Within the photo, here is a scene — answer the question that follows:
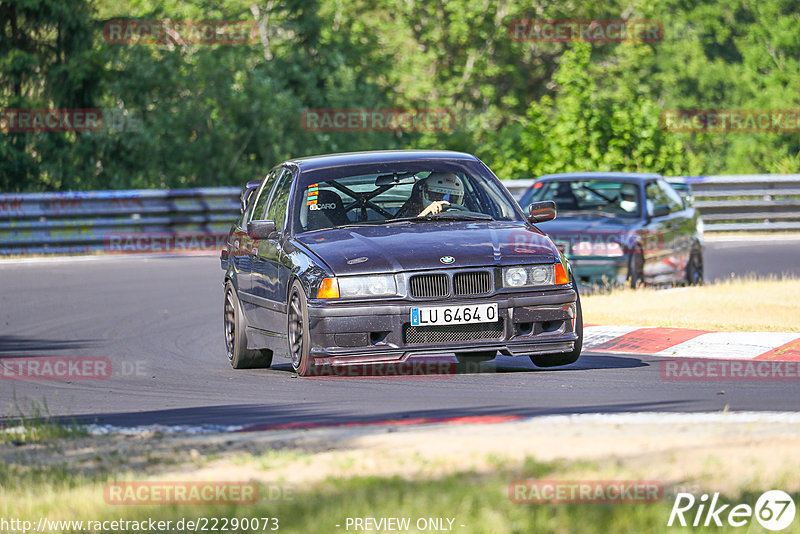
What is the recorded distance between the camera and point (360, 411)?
26.9 feet

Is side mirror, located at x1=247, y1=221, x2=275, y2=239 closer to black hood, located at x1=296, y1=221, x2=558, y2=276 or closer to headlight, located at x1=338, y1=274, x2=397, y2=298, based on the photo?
black hood, located at x1=296, y1=221, x2=558, y2=276

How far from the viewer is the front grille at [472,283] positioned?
9.57m

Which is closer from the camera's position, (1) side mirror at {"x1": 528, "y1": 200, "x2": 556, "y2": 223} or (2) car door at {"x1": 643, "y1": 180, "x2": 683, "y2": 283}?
(1) side mirror at {"x1": 528, "y1": 200, "x2": 556, "y2": 223}

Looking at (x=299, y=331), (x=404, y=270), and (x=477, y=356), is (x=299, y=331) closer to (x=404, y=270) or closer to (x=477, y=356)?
(x=404, y=270)

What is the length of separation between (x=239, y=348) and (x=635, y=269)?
272 inches

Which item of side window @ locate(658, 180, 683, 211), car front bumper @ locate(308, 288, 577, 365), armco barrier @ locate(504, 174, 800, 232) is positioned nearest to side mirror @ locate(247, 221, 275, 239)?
car front bumper @ locate(308, 288, 577, 365)

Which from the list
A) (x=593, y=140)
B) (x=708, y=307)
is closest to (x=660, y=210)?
(x=708, y=307)

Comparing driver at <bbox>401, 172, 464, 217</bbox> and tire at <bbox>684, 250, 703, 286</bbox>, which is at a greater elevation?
driver at <bbox>401, 172, 464, 217</bbox>

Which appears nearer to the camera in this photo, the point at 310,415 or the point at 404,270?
the point at 310,415

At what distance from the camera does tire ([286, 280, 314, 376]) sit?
973 cm

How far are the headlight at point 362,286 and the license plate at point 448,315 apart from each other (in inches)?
10.4

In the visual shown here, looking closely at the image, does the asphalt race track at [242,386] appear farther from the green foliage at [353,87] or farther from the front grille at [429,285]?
the green foliage at [353,87]

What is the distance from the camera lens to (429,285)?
956 centimetres

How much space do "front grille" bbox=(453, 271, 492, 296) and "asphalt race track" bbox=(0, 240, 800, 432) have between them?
60 centimetres
